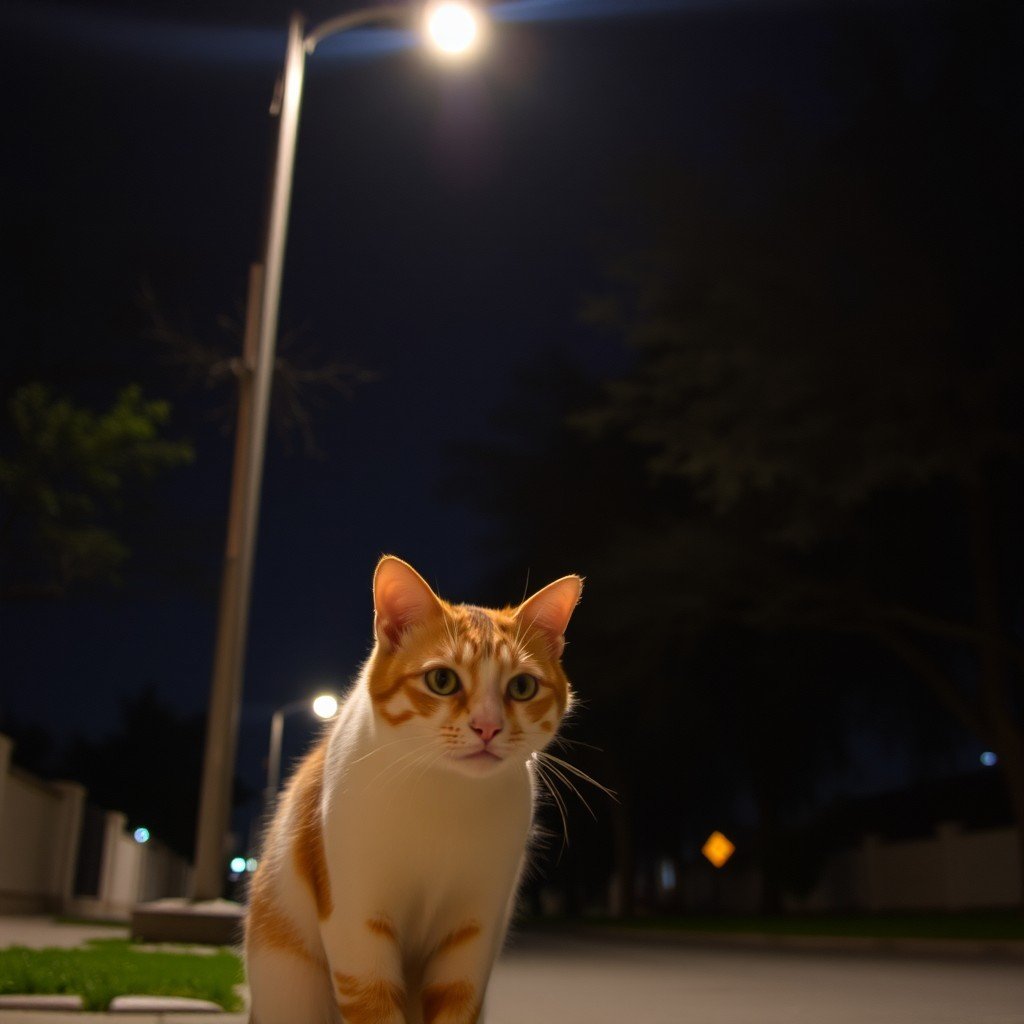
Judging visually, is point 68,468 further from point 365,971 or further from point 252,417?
point 365,971

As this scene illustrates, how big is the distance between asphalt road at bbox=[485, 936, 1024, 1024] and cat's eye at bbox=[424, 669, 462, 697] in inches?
141

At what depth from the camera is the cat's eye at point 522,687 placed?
266 cm

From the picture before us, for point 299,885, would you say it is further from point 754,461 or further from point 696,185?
point 696,185

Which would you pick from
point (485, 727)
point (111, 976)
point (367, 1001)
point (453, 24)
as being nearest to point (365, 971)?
point (367, 1001)

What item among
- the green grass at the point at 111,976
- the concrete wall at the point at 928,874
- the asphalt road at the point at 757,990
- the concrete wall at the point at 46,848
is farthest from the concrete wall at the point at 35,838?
the concrete wall at the point at 928,874

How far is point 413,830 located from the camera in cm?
247

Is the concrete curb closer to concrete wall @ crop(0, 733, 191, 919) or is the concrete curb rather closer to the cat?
concrete wall @ crop(0, 733, 191, 919)

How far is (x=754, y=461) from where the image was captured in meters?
15.9

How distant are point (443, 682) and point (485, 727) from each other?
0.56ft

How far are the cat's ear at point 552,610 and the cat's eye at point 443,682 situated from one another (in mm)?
315

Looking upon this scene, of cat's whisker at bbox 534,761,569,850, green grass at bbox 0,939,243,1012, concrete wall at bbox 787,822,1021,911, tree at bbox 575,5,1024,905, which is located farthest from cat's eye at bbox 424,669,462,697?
concrete wall at bbox 787,822,1021,911

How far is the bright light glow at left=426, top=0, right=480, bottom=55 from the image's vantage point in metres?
10.2

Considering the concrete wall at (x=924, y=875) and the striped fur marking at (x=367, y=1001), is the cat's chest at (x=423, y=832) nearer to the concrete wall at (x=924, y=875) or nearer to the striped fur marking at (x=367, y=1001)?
the striped fur marking at (x=367, y=1001)

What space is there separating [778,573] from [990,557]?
3.37m
